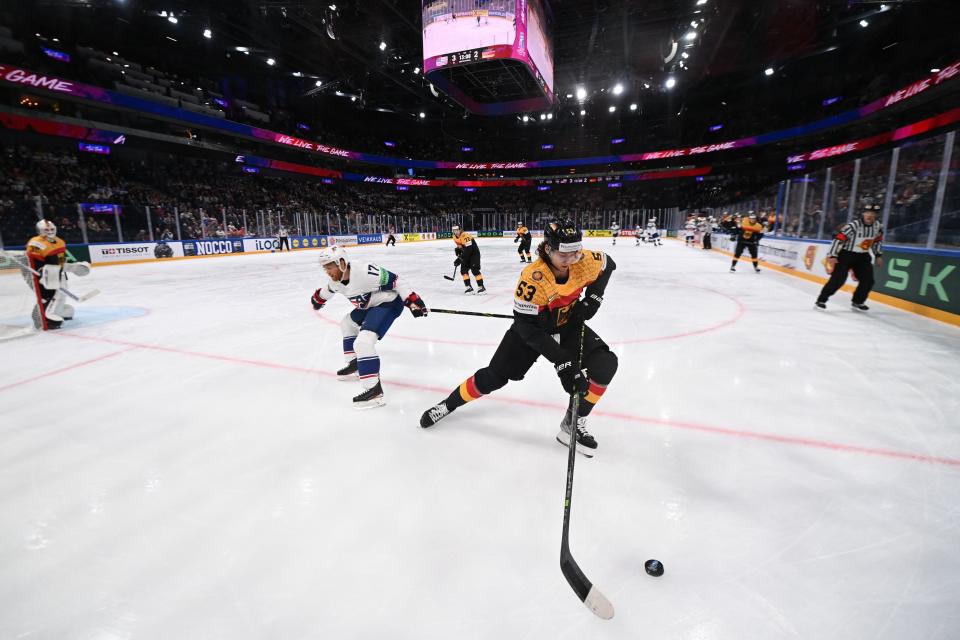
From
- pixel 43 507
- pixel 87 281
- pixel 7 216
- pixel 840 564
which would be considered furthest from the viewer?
pixel 7 216

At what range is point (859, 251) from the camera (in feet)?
20.7

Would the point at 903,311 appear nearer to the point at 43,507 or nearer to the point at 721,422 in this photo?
the point at 721,422

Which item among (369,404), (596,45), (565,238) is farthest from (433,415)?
(596,45)

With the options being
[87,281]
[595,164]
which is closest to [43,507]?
[87,281]

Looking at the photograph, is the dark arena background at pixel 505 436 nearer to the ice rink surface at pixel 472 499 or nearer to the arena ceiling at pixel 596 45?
the ice rink surface at pixel 472 499

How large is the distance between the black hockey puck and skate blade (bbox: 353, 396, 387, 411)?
2.34 m

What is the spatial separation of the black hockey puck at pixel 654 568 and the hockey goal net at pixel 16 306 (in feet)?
26.0

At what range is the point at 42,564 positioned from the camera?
182 centimetres

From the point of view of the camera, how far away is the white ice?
47.8 feet

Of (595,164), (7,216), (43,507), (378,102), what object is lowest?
(43,507)

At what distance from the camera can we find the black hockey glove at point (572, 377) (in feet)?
7.64

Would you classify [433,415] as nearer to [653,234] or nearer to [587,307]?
[587,307]

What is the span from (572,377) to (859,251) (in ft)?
21.8

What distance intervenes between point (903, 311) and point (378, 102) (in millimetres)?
35231
